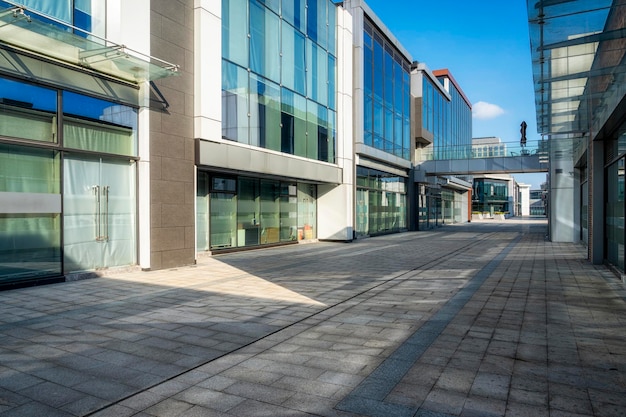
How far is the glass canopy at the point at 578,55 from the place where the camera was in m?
6.57

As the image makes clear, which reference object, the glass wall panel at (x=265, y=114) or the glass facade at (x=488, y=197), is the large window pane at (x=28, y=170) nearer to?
the glass wall panel at (x=265, y=114)

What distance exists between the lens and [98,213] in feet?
35.3

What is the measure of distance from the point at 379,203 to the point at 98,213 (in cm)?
1918

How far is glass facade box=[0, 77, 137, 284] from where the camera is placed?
9.08 m

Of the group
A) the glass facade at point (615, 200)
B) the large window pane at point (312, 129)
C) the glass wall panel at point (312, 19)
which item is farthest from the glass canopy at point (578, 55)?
the glass wall panel at point (312, 19)

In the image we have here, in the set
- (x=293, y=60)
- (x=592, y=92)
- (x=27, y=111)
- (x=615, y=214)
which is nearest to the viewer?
(x=27, y=111)

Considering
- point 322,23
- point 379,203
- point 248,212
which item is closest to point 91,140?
point 248,212

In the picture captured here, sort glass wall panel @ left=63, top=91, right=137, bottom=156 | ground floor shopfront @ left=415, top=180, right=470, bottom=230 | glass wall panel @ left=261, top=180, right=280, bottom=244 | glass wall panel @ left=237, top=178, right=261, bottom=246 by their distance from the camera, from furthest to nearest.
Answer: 1. ground floor shopfront @ left=415, top=180, right=470, bottom=230
2. glass wall panel @ left=261, top=180, right=280, bottom=244
3. glass wall panel @ left=237, top=178, right=261, bottom=246
4. glass wall panel @ left=63, top=91, right=137, bottom=156

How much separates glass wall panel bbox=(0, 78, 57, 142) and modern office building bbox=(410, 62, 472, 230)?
26.2 m

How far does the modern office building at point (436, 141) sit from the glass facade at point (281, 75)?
1316cm

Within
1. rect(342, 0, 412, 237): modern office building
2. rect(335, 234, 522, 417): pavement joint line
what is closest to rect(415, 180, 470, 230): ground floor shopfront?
rect(342, 0, 412, 237): modern office building

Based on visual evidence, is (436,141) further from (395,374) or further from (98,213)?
(395,374)

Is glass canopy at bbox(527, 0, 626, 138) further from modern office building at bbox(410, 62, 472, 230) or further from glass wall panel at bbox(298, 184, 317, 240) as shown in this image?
modern office building at bbox(410, 62, 472, 230)

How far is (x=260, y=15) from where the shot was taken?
16.6m
